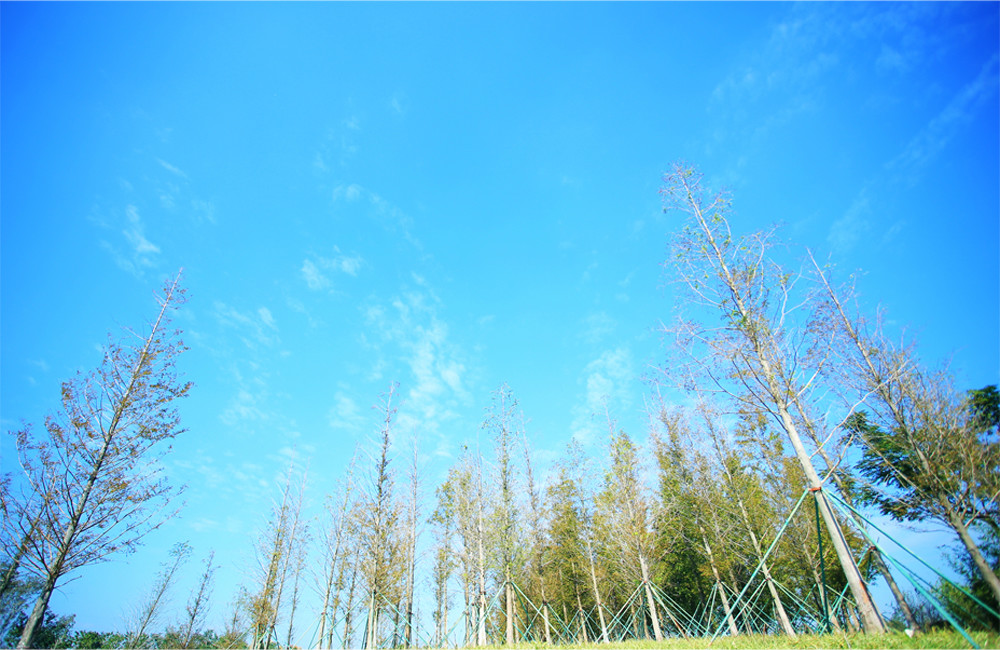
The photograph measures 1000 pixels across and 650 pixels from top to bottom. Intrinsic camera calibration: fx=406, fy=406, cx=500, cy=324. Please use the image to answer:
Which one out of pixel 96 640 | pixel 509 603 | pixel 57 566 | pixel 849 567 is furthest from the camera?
pixel 96 640

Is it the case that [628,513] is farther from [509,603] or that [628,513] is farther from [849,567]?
[849,567]

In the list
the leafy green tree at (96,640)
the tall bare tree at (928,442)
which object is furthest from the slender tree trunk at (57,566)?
the leafy green tree at (96,640)

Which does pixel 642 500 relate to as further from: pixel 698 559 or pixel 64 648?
pixel 64 648

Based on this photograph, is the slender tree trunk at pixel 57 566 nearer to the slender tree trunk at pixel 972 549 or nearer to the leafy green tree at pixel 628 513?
the leafy green tree at pixel 628 513

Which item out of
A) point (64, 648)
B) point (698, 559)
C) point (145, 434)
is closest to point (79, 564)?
point (145, 434)

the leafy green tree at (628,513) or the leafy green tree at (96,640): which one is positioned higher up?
the leafy green tree at (628,513)

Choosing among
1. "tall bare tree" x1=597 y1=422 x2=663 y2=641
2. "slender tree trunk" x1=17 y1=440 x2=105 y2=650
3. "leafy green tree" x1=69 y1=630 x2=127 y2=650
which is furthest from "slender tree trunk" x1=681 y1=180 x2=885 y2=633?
"leafy green tree" x1=69 y1=630 x2=127 y2=650

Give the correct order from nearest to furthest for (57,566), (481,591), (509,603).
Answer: (57,566)
(509,603)
(481,591)

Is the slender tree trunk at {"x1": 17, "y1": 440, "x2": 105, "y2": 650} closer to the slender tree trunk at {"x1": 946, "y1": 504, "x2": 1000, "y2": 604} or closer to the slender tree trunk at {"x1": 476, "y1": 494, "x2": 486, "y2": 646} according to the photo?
the slender tree trunk at {"x1": 476, "y1": 494, "x2": 486, "y2": 646}

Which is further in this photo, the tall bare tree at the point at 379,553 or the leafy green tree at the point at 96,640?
the leafy green tree at the point at 96,640

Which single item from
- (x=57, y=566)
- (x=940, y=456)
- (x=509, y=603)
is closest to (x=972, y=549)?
(x=940, y=456)

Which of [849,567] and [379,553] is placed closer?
[849,567]

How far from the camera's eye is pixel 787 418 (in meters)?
7.20

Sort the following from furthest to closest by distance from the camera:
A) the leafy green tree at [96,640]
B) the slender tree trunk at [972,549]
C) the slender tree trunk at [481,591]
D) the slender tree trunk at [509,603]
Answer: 1. the leafy green tree at [96,640]
2. the slender tree trunk at [509,603]
3. the slender tree trunk at [481,591]
4. the slender tree trunk at [972,549]
